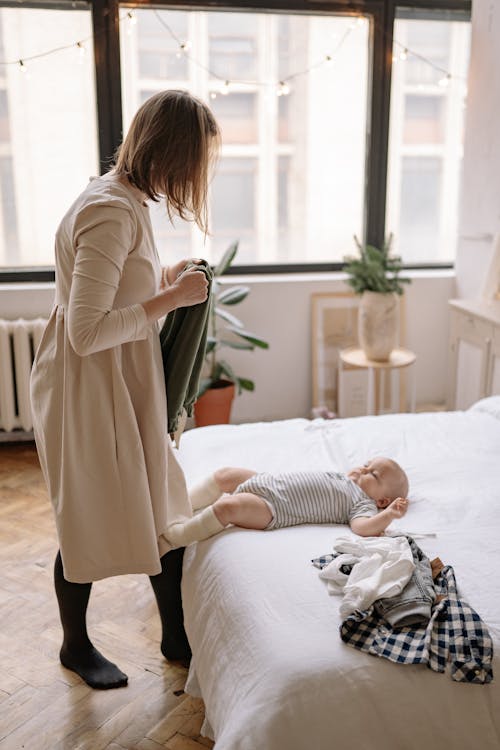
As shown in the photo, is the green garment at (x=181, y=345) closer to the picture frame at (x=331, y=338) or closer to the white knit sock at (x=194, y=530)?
the white knit sock at (x=194, y=530)

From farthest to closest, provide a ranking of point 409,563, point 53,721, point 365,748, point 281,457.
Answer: point 281,457, point 53,721, point 409,563, point 365,748

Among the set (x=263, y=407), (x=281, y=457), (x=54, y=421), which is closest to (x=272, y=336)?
(x=263, y=407)

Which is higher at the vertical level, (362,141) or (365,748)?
(362,141)

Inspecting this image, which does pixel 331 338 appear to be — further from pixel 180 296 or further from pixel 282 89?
pixel 180 296

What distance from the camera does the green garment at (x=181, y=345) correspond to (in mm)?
1854

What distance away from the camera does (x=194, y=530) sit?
1968 mm

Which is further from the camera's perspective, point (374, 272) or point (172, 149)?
point (374, 272)

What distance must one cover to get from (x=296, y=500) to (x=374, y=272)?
187cm

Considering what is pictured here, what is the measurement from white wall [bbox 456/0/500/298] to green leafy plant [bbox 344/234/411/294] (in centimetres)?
43

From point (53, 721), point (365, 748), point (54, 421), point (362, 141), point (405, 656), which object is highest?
point (362, 141)

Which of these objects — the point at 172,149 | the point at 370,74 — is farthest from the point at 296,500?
the point at 370,74

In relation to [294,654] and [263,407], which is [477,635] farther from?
[263,407]

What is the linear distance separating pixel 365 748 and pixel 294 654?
21 centimetres

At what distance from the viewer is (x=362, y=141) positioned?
4129 mm
